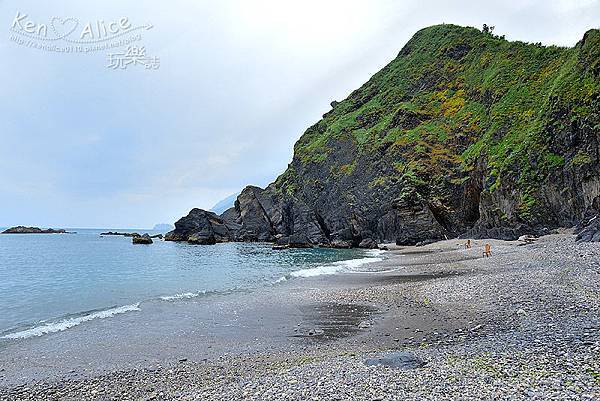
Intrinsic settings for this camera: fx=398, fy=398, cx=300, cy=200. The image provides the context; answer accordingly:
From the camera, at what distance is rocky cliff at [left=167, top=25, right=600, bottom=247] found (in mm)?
49906

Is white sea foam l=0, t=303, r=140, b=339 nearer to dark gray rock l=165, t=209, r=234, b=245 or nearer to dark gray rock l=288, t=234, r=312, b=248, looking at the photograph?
dark gray rock l=288, t=234, r=312, b=248

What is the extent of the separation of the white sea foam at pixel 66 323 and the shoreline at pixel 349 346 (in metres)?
1.02

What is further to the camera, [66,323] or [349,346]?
[66,323]

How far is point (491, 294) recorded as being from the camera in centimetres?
1834

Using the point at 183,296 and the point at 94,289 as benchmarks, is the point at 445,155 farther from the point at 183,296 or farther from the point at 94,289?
the point at 94,289

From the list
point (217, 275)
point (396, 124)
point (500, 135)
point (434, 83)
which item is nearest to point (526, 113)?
point (500, 135)

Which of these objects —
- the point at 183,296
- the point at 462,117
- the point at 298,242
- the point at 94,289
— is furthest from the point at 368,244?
the point at 94,289

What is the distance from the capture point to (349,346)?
13641 mm

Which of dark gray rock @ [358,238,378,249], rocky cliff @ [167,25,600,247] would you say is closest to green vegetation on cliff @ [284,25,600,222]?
rocky cliff @ [167,25,600,247]

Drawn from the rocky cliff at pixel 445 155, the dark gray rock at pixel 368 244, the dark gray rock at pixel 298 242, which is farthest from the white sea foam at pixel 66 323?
the dark gray rock at pixel 298 242

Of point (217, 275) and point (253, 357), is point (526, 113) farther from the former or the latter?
point (253, 357)

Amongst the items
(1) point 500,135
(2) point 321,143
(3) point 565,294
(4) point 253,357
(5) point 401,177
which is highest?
(2) point 321,143

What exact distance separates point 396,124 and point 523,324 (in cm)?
8161

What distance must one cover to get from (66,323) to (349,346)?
46.8 ft
